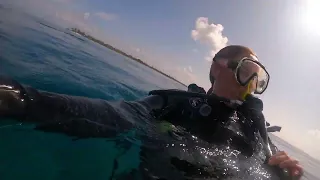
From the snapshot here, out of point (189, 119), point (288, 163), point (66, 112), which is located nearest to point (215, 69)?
point (189, 119)

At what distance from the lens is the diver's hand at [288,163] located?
6.75 feet

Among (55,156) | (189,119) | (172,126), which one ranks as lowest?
(55,156)

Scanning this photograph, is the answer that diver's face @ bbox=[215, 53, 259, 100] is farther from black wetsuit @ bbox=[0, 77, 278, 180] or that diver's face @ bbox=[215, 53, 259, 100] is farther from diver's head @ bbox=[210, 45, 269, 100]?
black wetsuit @ bbox=[0, 77, 278, 180]

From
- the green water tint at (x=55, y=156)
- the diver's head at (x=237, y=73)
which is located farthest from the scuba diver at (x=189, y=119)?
the green water tint at (x=55, y=156)

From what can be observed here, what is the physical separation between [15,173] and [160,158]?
1133mm

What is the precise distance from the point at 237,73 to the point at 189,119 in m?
0.85

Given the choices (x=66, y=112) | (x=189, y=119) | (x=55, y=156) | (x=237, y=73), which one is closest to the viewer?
(x=66, y=112)

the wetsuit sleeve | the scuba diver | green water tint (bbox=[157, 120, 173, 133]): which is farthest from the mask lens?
the wetsuit sleeve

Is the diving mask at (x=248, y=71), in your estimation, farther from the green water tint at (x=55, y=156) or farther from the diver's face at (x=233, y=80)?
the green water tint at (x=55, y=156)

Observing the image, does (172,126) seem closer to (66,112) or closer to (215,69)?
(215,69)

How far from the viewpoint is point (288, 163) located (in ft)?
6.86

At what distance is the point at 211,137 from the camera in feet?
8.14

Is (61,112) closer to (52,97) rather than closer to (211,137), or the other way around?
(52,97)

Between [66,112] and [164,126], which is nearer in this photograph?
[66,112]
